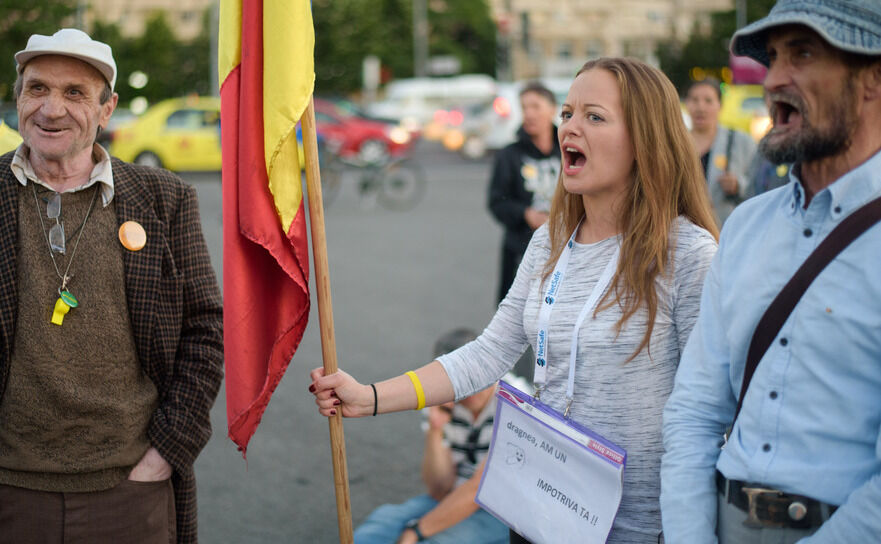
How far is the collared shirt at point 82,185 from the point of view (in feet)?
8.55

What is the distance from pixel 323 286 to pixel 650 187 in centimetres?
88

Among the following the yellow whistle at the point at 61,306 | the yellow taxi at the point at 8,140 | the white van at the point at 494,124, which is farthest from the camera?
the white van at the point at 494,124

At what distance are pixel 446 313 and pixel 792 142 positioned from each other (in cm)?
694

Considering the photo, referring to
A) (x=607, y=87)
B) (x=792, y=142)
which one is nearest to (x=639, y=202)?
(x=607, y=87)

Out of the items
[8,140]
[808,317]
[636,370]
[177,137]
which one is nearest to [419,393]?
[636,370]

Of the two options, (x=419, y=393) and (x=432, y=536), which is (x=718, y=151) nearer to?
(x=432, y=536)

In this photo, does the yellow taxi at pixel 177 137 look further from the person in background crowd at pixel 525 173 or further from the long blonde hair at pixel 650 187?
the long blonde hair at pixel 650 187

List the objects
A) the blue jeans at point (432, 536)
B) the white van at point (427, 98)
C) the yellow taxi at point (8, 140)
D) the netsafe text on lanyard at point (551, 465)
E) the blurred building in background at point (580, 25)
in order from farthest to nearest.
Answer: the blurred building in background at point (580, 25), the white van at point (427, 98), the blue jeans at point (432, 536), the yellow taxi at point (8, 140), the netsafe text on lanyard at point (551, 465)

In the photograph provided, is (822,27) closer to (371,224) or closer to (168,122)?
(371,224)

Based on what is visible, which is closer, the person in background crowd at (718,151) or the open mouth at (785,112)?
the open mouth at (785,112)

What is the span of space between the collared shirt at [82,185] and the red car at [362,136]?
73.9 feet

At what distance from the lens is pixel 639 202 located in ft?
7.80

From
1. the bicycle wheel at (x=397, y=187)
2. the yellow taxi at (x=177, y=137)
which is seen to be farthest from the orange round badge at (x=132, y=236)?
the yellow taxi at (x=177, y=137)

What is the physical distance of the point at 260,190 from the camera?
2.59 meters
